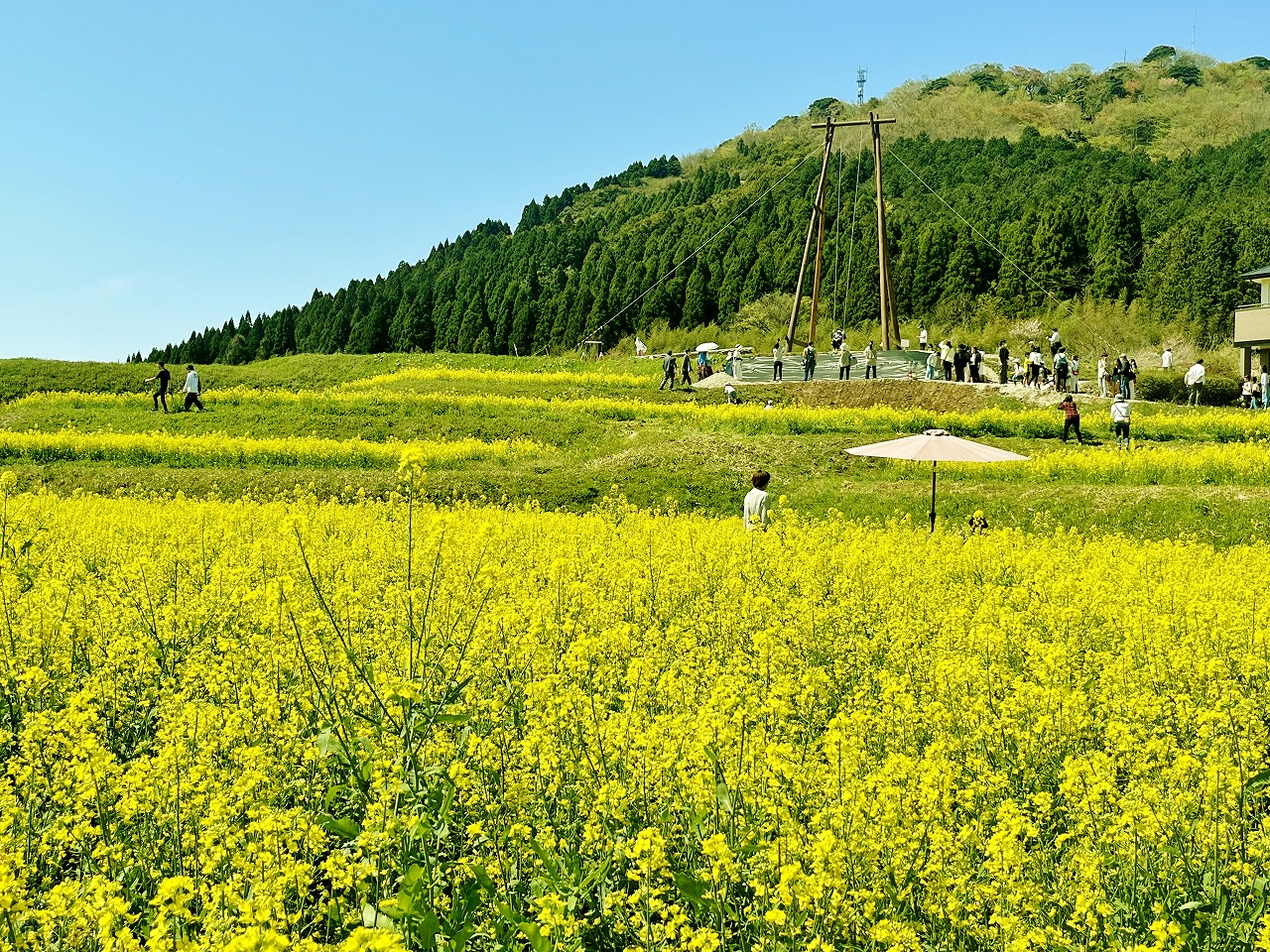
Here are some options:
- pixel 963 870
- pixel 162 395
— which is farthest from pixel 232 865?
pixel 162 395

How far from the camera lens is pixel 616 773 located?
420cm

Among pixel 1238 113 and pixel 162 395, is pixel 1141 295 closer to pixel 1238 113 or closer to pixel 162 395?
pixel 162 395

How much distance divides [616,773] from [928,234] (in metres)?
59.3

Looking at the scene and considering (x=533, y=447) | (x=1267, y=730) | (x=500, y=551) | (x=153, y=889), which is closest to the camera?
(x=153, y=889)

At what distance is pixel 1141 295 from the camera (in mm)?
51656

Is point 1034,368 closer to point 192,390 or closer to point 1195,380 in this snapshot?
point 1195,380

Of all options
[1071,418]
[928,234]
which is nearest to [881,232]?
[1071,418]

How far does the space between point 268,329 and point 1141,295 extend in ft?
248

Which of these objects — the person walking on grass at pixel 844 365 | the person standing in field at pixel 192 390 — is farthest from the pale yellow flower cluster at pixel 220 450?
the person walking on grass at pixel 844 365

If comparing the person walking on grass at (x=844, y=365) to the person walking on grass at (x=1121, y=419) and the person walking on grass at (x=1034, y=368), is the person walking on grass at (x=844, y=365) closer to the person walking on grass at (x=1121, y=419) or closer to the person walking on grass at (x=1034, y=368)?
the person walking on grass at (x=1034, y=368)

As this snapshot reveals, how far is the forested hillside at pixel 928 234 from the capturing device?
54.8 metres

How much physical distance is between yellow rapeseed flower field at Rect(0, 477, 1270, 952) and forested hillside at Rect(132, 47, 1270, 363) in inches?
1279

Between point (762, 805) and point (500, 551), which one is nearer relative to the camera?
point (762, 805)

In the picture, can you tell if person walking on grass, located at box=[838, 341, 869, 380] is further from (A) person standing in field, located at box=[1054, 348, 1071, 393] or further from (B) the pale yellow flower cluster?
(B) the pale yellow flower cluster
